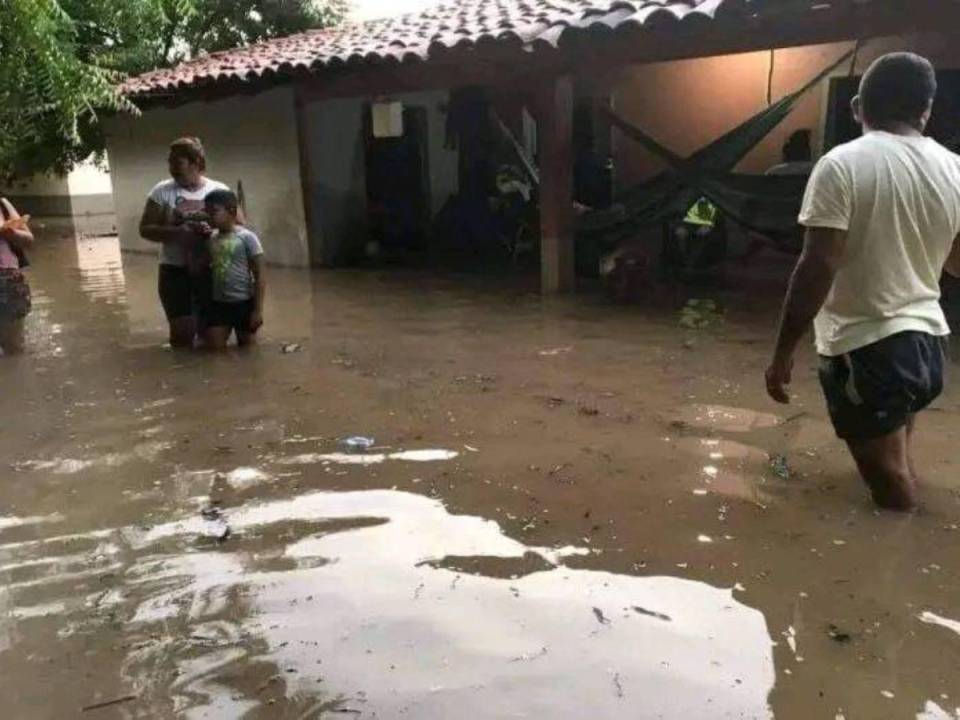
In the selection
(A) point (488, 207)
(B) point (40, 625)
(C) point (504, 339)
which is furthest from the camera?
(A) point (488, 207)

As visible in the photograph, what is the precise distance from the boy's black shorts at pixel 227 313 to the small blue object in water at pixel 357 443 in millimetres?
2213

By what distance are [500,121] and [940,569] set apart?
29.2 feet

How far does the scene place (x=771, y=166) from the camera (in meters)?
10.0

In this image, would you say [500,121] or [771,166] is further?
[500,121]

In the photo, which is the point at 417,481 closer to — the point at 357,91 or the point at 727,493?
the point at 727,493

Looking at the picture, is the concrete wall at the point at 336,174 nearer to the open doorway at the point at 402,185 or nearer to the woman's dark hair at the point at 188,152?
the open doorway at the point at 402,185

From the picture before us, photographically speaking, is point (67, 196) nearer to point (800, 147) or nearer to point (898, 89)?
point (800, 147)

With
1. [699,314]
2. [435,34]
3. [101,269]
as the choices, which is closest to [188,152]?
[435,34]

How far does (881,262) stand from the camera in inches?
122

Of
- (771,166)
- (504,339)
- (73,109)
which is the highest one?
(73,109)

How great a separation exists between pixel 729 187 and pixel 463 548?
5.48 metres

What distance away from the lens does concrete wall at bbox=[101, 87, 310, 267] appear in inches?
427

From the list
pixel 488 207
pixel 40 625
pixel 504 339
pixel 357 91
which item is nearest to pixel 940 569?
pixel 40 625

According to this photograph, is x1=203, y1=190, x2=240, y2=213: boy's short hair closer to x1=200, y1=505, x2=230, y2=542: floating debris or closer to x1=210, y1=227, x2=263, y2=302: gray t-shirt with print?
x1=210, y1=227, x2=263, y2=302: gray t-shirt with print
